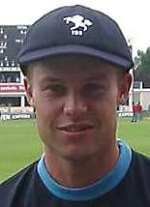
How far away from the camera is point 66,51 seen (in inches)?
89.4

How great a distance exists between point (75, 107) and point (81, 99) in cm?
4

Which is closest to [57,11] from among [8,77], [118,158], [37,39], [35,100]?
[37,39]

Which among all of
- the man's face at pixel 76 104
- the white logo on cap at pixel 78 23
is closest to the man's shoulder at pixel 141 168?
the man's face at pixel 76 104

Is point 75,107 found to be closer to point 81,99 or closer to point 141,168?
point 81,99

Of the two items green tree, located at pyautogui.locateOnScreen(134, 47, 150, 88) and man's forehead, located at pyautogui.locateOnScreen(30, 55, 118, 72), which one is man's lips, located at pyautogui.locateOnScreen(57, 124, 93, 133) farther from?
green tree, located at pyautogui.locateOnScreen(134, 47, 150, 88)

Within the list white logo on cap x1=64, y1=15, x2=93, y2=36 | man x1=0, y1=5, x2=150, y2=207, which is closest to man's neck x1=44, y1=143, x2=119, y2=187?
man x1=0, y1=5, x2=150, y2=207

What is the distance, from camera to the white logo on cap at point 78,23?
7.40 feet

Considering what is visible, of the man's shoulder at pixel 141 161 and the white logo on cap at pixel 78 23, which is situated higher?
the white logo on cap at pixel 78 23

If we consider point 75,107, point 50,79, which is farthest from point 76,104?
point 50,79

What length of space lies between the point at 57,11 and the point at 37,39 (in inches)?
5.0

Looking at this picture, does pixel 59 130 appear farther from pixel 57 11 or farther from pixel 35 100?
pixel 57 11

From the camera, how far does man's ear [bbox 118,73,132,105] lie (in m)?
2.38

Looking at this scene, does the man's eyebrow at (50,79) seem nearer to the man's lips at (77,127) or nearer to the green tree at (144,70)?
the man's lips at (77,127)

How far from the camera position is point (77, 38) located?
227 cm
